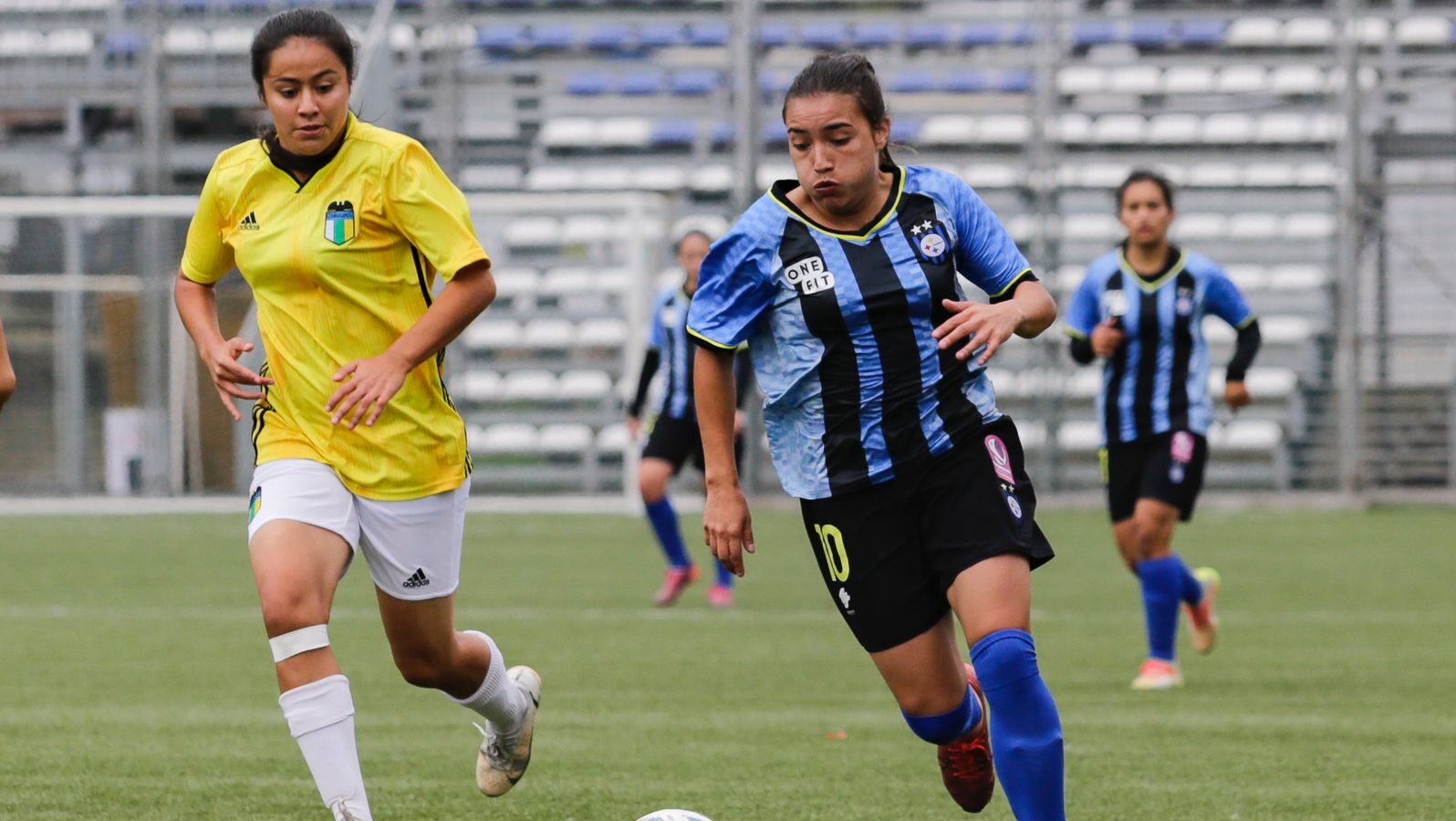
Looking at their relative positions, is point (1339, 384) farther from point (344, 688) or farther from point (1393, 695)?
point (344, 688)

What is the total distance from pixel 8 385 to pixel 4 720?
2.96m

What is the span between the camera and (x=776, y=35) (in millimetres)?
23484

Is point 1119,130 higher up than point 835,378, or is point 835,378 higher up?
point 1119,130

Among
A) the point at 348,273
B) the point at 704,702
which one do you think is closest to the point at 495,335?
the point at 704,702

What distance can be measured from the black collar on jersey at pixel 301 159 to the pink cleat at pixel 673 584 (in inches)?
279

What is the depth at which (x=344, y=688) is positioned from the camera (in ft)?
14.8

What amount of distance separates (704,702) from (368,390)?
11.3 ft

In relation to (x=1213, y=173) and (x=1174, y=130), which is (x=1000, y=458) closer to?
(x=1174, y=130)

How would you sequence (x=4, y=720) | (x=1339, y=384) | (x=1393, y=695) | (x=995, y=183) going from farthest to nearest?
(x=995, y=183)
(x=1339, y=384)
(x=1393, y=695)
(x=4, y=720)

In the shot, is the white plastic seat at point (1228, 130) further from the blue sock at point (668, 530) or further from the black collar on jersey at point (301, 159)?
the black collar on jersey at point (301, 159)

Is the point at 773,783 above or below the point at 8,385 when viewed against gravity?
below

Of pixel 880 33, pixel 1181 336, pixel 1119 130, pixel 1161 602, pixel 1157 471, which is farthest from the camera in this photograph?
pixel 880 33

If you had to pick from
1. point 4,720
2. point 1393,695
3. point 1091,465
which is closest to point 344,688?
point 4,720

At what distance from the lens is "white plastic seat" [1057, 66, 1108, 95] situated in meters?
23.2
